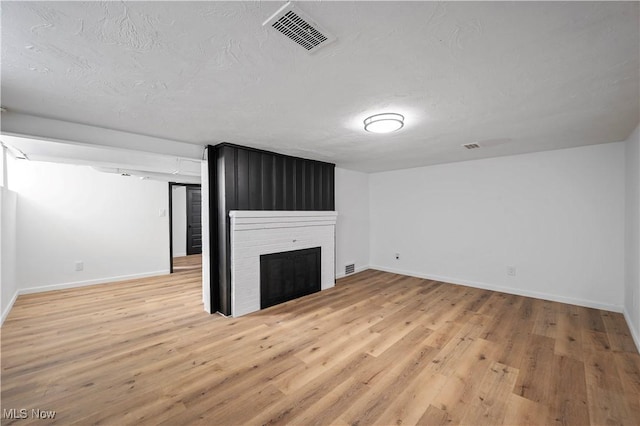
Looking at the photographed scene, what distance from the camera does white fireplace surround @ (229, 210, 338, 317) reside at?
11.2ft

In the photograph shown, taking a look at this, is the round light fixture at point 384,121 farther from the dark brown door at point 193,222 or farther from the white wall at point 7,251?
the dark brown door at point 193,222

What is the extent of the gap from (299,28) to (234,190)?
255cm

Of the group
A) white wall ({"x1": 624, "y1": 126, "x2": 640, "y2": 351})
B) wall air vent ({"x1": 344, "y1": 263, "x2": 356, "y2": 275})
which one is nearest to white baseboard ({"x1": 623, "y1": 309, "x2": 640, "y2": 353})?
white wall ({"x1": 624, "y1": 126, "x2": 640, "y2": 351})

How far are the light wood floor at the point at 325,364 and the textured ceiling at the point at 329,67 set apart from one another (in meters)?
2.26

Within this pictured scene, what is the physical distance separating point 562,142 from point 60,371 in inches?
238

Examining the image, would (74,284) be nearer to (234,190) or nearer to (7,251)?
(7,251)

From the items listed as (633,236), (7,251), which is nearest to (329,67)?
(633,236)

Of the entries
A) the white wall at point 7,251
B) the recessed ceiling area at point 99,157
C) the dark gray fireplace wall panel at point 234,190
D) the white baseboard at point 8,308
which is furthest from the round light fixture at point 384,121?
the white baseboard at point 8,308

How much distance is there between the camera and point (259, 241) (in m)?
3.67

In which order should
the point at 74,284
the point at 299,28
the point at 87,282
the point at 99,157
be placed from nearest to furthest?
the point at 299,28, the point at 99,157, the point at 74,284, the point at 87,282

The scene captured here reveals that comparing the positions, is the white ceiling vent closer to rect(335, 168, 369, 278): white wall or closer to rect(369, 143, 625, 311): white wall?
rect(335, 168, 369, 278): white wall

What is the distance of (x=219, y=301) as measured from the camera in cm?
357

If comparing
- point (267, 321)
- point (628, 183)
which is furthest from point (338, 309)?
point (628, 183)

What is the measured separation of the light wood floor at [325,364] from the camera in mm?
1768
